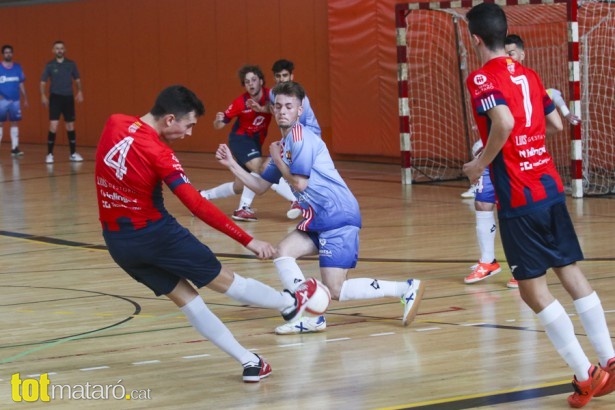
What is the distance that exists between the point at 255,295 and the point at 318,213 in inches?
44.7

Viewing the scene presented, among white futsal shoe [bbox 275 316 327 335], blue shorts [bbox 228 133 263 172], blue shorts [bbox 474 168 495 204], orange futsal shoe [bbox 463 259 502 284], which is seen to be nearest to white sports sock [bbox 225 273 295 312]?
white futsal shoe [bbox 275 316 327 335]

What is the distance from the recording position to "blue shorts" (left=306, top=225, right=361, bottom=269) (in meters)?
7.24

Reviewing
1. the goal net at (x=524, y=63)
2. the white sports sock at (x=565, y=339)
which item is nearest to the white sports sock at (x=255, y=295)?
the white sports sock at (x=565, y=339)

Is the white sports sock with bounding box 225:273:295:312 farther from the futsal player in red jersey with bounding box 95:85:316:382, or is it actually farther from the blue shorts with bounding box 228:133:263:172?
the blue shorts with bounding box 228:133:263:172

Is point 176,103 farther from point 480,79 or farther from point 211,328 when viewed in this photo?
point 480,79

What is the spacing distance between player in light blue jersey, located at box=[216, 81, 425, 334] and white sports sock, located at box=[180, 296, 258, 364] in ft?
4.03

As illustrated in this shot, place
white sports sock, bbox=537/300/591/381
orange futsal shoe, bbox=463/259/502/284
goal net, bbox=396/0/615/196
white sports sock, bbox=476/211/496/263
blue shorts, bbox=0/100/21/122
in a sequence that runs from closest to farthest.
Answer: white sports sock, bbox=537/300/591/381
orange futsal shoe, bbox=463/259/502/284
white sports sock, bbox=476/211/496/263
goal net, bbox=396/0/615/196
blue shorts, bbox=0/100/21/122

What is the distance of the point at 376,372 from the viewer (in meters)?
6.17

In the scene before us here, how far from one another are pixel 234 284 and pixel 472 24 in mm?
1834

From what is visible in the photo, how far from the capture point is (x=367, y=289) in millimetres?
7262

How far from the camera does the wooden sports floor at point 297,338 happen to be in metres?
5.76

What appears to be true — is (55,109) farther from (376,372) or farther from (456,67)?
(376,372)

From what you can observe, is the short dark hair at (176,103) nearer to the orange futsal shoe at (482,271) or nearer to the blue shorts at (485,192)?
the orange futsal shoe at (482,271)

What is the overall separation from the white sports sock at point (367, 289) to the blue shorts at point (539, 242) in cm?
181
